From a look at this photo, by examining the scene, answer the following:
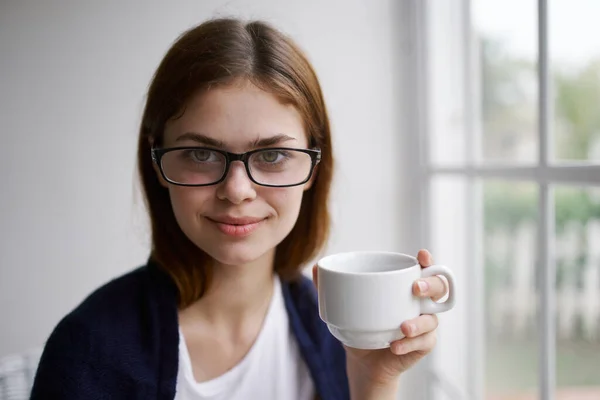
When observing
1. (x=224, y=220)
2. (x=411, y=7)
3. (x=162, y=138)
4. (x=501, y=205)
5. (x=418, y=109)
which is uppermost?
(x=411, y=7)

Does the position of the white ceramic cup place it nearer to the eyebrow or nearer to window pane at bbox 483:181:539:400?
the eyebrow

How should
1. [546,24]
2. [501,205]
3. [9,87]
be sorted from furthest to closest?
[501,205], [9,87], [546,24]

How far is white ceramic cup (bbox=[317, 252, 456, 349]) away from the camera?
61cm

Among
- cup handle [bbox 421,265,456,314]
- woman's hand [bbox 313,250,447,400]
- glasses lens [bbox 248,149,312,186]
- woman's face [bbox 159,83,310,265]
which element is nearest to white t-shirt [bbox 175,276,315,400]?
woman's hand [bbox 313,250,447,400]

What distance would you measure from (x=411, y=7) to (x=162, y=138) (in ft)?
3.81

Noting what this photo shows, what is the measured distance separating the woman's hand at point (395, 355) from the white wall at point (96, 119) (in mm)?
877

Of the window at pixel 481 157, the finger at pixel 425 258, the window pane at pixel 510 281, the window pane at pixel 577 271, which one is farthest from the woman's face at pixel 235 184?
the window pane at pixel 577 271

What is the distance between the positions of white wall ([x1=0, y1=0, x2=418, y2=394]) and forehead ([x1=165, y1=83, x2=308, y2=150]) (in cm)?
82

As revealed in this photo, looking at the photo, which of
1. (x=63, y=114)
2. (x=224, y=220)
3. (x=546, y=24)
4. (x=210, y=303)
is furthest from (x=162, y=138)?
(x=63, y=114)

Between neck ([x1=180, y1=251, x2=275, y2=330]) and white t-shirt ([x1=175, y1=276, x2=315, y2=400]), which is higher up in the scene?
neck ([x1=180, y1=251, x2=275, y2=330])

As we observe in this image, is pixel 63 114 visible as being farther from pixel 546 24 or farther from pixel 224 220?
pixel 546 24

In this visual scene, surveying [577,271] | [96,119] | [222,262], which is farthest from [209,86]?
[577,271]

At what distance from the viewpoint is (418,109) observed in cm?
171

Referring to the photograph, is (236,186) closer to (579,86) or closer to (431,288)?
(431,288)
